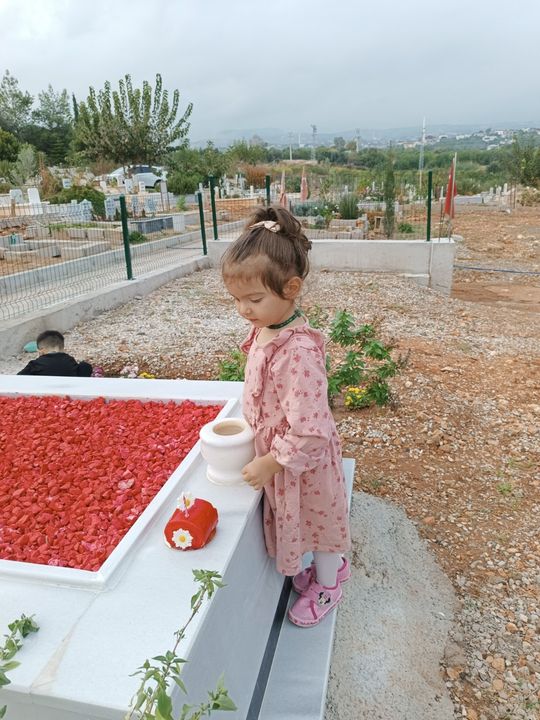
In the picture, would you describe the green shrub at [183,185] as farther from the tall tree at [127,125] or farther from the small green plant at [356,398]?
the small green plant at [356,398]

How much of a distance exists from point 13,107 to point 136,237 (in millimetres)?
41233

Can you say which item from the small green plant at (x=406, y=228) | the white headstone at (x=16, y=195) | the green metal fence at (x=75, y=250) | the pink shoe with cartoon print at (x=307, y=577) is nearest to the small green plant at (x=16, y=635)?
the pink shoe with cartoon print at (x=307, y=577)

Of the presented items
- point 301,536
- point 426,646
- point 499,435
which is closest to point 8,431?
point 301,536

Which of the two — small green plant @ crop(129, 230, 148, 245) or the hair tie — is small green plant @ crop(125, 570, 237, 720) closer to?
the hair tie

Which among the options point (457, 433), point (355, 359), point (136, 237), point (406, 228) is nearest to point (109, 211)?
point (136, 237)

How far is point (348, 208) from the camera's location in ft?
45.2

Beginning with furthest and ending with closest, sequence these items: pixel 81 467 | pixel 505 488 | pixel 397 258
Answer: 1. pixel 397 258
2. pixel 505 488
3. pixel 81 467

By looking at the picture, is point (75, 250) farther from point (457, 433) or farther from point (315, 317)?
point (457, 433)

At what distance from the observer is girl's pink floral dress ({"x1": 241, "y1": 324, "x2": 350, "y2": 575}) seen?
5.59 feet

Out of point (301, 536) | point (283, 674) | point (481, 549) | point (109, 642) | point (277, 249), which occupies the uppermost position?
point (277, 249)

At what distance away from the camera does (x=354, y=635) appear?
232 centimetres

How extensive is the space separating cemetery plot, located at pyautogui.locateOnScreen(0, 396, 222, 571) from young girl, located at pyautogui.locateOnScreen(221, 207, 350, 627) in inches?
19.8

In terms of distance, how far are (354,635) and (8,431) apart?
69.1 inches

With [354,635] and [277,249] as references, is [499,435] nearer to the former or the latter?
[354,635]
